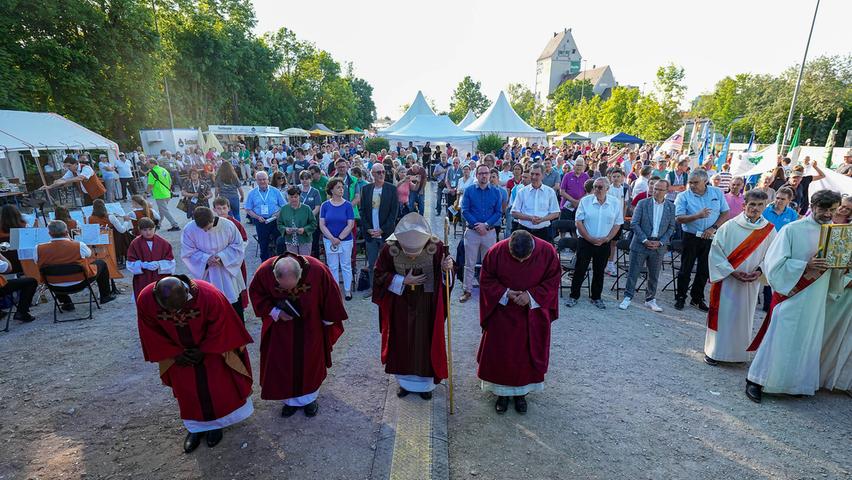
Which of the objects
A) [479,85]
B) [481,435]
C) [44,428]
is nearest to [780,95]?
[481,435]

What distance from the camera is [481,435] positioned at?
3.87m

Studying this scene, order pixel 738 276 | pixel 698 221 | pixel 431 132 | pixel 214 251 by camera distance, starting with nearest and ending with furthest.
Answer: pixel 738 276 < pixel 214 251 < pixel 698 221 < pixel 431 132

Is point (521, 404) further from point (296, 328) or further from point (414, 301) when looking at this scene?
point (296, 328)

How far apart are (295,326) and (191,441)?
1.27 metres

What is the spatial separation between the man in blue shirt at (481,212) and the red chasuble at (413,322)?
2.83m

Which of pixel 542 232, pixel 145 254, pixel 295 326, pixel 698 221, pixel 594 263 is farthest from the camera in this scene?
pixel 542 232

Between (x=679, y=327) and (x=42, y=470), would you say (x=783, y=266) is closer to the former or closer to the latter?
(x=679, y=327)

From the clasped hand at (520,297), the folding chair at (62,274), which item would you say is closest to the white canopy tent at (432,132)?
the folding chair at (62,274)

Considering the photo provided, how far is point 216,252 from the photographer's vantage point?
5270mm

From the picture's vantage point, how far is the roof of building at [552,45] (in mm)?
102938

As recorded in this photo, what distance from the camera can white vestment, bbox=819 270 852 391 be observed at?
4.22 meters

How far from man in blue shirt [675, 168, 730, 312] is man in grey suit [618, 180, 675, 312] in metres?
0.28

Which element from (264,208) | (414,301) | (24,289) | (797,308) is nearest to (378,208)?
(264,208)

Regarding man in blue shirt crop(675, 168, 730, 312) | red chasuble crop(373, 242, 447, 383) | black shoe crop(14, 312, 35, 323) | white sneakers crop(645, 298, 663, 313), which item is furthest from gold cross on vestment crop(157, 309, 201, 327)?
man in blue shirt crop(675, 168, 730, 312)
